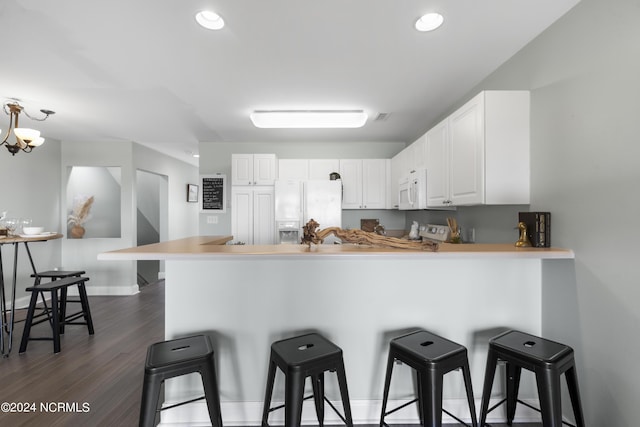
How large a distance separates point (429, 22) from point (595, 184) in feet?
4.24

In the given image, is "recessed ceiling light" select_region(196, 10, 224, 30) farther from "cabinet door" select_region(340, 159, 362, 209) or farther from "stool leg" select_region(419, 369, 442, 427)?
"cabinet door" select_region(340, 159, 362, 209)

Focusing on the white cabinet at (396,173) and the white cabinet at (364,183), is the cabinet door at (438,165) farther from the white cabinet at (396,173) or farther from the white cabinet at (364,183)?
the white cabinet at (364,183)

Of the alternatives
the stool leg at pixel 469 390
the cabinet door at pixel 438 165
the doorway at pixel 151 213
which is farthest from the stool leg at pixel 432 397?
the doorway at pixel 151 213

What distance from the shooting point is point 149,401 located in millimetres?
1319

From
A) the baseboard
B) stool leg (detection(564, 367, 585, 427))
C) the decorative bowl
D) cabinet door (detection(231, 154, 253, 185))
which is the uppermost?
cabinet door (detection(231, 154, 253, 185))

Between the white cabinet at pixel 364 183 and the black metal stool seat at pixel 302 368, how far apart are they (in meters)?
2.94

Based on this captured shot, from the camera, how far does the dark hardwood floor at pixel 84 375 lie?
1928 mm

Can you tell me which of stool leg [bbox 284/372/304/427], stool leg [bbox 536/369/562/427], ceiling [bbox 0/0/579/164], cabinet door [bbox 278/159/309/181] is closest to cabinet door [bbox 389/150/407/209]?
ceiling [bbox 0/0/579/164]

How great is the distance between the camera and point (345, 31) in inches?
70.1

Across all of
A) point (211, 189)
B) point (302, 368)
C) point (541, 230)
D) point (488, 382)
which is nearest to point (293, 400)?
point (302, 368)

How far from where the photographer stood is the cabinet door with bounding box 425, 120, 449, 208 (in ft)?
8.09

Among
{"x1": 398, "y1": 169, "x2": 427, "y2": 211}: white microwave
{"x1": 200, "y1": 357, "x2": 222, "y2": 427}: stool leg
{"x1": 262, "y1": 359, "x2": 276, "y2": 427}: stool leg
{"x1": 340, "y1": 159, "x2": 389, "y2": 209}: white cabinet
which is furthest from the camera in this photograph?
{"x1": 340, "y1": 159, "x2": 389, "y2": 209}: white cabinet

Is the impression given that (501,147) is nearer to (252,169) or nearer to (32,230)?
(252,169)

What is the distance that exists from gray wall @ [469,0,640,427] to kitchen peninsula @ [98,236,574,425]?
27cm
